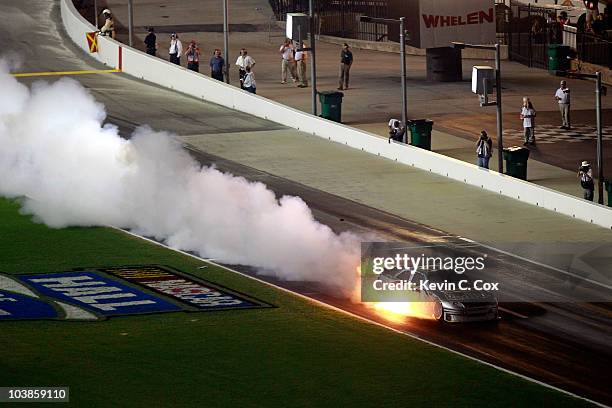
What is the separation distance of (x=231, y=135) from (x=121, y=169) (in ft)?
36.2

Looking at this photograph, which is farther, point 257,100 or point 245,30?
point 245,30

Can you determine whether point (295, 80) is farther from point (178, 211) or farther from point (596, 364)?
point (596, 364)

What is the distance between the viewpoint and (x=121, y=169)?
45281 millimetres

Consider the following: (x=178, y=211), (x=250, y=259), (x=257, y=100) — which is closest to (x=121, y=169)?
(x=178, y=211)

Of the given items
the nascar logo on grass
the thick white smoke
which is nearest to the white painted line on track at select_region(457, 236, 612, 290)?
the thick white smoke

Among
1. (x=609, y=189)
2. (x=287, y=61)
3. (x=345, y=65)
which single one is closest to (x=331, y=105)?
(x=345, y=65)

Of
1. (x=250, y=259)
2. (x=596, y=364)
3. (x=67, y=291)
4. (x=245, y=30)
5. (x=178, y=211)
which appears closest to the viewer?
(x=596, y=364)

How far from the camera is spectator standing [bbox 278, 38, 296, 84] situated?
209 ft

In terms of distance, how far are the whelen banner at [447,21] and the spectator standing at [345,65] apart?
400 cm

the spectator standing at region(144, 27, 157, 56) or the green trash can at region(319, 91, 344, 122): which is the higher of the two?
the spectator standing at region(144, 27, 157, 56)

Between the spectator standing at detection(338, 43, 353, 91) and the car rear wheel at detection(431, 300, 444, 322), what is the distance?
28.8 meters

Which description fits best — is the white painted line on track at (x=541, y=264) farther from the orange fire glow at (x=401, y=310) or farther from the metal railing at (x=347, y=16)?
the metal railing at (x=347, y=16)

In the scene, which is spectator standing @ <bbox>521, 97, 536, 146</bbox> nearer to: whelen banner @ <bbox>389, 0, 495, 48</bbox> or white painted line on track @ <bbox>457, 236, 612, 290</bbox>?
white painted line on track @ <bbox>457, 236, 612, 290</bbox>

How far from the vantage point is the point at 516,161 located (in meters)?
47.8
